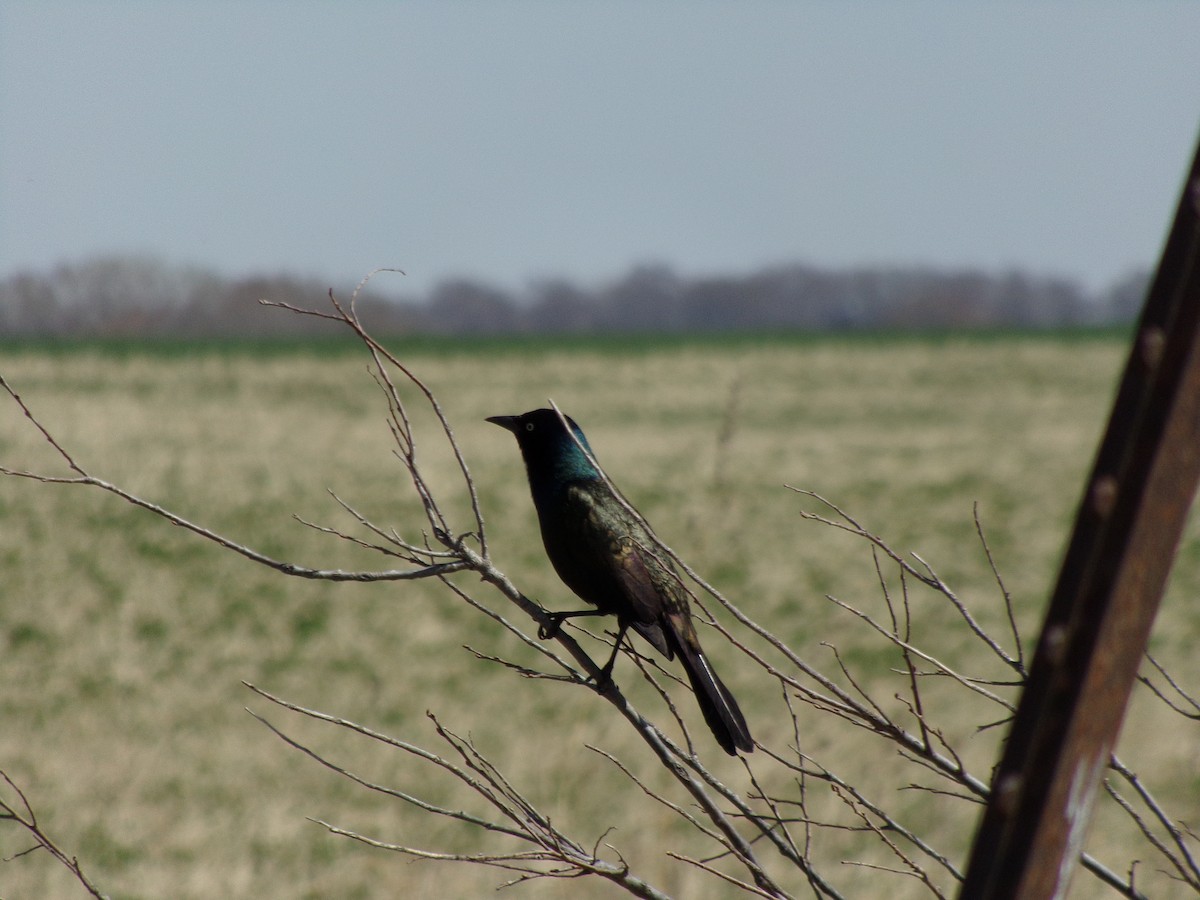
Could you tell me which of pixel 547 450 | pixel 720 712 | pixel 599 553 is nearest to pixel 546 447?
pixel 547 450

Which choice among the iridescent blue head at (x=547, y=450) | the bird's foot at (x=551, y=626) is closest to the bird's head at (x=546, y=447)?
the iridescent blue head at (x=547, y=450)

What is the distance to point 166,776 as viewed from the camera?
11.2 m

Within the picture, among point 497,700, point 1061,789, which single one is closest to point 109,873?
point 497,700

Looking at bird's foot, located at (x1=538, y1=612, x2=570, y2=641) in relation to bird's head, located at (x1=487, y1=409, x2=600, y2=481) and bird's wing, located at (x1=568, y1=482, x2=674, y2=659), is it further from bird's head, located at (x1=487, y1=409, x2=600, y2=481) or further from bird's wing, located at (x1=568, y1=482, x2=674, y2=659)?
bird's head, located at (x1=487, y1=409, x2=600, y2=481)

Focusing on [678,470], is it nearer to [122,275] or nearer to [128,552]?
[128,552]

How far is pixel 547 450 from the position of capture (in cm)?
379

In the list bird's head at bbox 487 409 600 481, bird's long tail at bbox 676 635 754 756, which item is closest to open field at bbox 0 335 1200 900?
bird's head at bbox 487 409 600 481

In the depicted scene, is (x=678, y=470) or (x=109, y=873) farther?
(x=678, y=470)

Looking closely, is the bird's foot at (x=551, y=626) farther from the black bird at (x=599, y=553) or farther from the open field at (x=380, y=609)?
the open field at (x=380, y=609)

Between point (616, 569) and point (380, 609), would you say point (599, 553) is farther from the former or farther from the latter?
point (380, 609)

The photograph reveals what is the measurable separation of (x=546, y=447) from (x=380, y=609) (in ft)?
43.7

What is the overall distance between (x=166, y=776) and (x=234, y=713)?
176cm

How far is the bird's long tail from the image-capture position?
3.00 m

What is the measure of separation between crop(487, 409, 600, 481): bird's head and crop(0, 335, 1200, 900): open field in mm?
684
